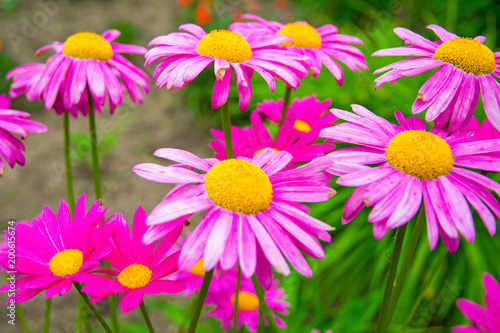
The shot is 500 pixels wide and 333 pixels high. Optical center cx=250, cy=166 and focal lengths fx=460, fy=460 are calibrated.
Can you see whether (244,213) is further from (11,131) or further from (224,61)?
(11,131)

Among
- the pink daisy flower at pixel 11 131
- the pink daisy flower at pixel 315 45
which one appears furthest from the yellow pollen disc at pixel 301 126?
the pink daisy flower at pixel 11 131

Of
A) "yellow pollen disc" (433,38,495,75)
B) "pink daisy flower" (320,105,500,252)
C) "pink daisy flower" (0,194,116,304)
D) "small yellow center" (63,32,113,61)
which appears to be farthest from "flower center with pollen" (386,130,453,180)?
"small yellow center" (63,32,113,61)

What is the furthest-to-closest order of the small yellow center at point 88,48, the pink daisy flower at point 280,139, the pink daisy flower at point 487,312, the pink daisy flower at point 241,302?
the pink daisy flower at point 241,302, the small yellow center at point 88,48, the pink daisy flower at point 280,139, the pink daisy flower at point 487,312

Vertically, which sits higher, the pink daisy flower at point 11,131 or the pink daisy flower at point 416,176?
the pink daisy flower at point 11,131

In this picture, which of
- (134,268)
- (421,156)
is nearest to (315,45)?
(421,156)

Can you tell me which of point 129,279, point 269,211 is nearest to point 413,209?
point 269,211

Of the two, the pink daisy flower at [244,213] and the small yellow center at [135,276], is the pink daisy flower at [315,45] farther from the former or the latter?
the small yellow center at [135,276]

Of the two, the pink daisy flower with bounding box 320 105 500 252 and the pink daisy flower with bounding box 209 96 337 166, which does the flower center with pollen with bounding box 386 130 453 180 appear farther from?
the pink daisy flower with bounding box 209 96 337 166
